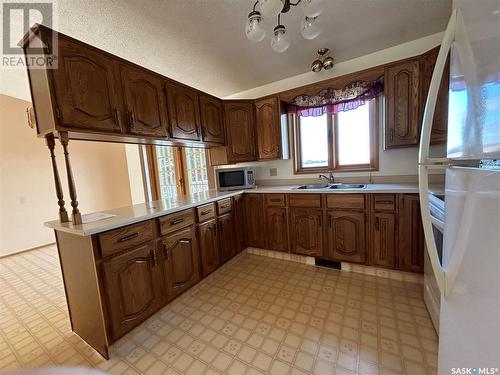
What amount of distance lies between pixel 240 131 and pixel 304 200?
1313 mm

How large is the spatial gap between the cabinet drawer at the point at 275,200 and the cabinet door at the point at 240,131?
0.66m

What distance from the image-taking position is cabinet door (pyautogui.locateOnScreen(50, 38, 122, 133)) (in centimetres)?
130

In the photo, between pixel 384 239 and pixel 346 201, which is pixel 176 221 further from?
pixel 384 239

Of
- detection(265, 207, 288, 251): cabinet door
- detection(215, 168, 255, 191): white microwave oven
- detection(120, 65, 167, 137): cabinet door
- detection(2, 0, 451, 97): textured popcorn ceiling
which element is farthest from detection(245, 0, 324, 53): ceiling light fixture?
detection(265, 207, 288, 251): cabinet door

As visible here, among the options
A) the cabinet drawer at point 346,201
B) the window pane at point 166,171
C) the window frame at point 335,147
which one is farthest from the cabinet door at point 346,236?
the window pane at point 166,171

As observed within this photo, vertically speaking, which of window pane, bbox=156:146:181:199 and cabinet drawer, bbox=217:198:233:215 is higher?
window pane, bbox=156:146:181:199

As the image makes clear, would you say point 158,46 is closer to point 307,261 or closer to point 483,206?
point 483,206

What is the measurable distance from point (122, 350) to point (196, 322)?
0.51 meters

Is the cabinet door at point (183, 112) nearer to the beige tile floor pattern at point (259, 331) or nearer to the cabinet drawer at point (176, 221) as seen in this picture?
the cabinet drawer at point (176, 221)

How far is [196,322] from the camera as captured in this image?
1.63 metres

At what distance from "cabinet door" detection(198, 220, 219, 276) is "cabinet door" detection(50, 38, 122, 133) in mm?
1194

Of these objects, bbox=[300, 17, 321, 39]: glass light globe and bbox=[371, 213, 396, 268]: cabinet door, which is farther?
bbox=[371, 213, 396, 268]: cabinet door

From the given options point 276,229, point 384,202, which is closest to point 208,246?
point 276,229

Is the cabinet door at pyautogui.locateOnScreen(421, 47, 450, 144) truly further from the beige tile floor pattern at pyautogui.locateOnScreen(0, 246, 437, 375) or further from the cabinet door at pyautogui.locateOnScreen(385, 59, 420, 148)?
the beige tile floor pattern at pyautogui.locateOnScreen(0, 246, 437, 375)
